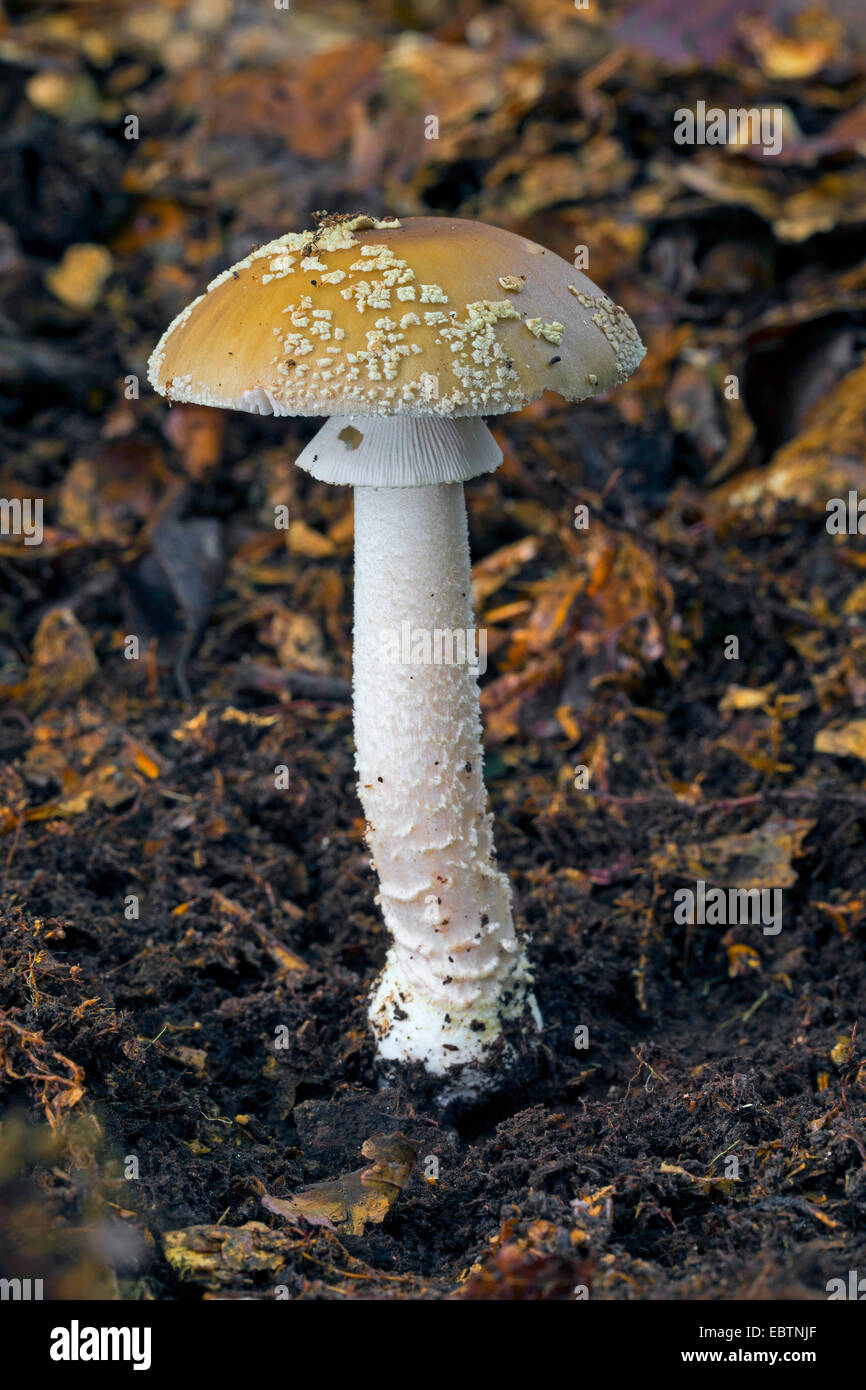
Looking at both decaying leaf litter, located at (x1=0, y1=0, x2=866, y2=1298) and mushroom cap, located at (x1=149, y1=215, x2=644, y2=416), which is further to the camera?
decaying leaf litter, located at (x1=0, y1=0, x2=866, y2=1298)

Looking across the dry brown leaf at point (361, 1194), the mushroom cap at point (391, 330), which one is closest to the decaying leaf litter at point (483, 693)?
the dry brown leaf at point (361, 1194)

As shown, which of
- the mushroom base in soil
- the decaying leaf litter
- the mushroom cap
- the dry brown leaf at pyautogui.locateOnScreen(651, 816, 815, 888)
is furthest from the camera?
the dry brown leaf at pyautogui.locateOnScreen(651, 816, 815, 888)

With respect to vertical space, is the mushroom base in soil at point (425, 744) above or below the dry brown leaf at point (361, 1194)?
above

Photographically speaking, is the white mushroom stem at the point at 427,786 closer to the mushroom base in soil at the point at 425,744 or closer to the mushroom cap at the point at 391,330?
the mushroom base in soil at the point at 425,744

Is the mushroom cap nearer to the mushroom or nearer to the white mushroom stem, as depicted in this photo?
the mushroom

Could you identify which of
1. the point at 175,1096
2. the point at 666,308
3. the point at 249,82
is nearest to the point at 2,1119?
the point at 175,1096

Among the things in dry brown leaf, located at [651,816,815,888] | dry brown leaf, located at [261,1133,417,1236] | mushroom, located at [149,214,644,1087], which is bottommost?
dry brown leaf, located at [261,1133,417,1236]

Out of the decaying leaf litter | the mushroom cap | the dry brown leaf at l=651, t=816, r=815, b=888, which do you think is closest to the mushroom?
the mushroom cap
